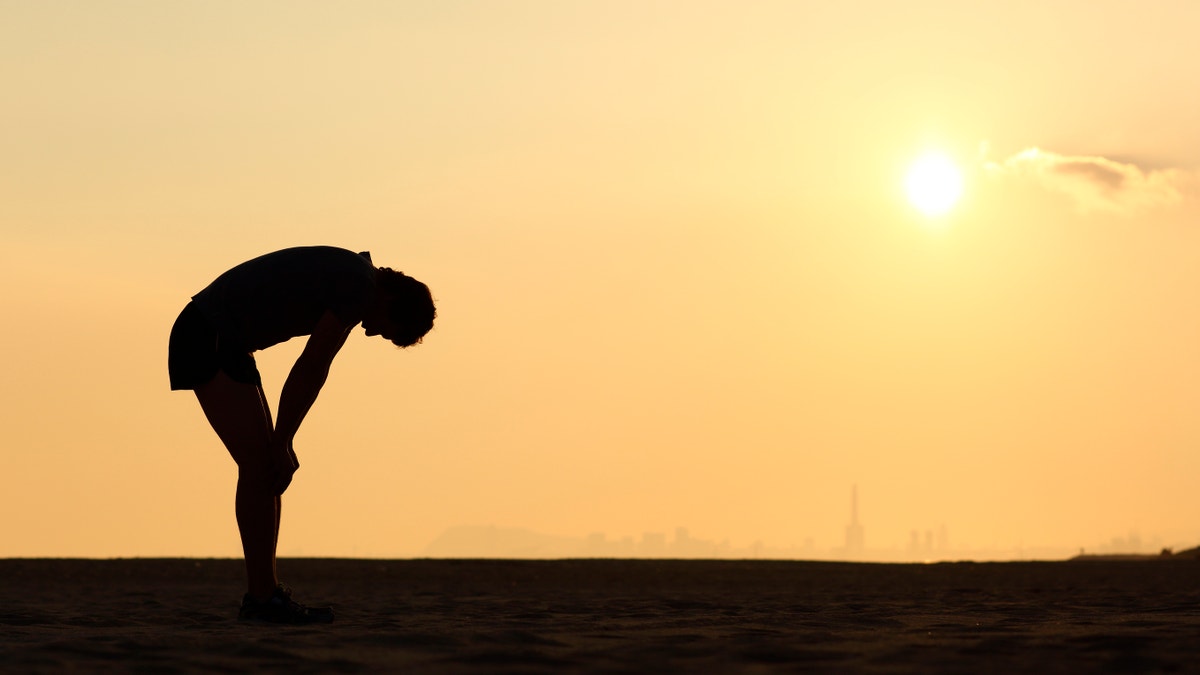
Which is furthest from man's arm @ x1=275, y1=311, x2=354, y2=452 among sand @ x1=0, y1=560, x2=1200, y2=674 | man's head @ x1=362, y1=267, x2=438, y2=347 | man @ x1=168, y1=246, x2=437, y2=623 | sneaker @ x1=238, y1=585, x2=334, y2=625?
sand @ x1=0, y1=560, x2=1200, y2=674

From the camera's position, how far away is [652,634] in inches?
198

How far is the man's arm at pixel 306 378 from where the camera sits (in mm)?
5879

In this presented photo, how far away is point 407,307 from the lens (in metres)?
5.96

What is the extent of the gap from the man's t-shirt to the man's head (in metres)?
0.07

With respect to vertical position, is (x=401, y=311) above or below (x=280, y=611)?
above

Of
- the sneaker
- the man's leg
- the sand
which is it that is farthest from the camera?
the man's leg

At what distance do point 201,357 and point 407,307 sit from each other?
2.82 feet

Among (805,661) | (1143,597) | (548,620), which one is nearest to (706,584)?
(1143,597)

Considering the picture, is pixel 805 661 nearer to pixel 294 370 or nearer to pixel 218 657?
pixel 218 657

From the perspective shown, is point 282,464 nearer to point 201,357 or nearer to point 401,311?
point 201,357

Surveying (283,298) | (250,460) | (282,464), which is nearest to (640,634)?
(282,464)

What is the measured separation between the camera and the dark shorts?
5.88m

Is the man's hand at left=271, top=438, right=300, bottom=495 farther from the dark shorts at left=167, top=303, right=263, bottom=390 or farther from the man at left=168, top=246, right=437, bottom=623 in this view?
the dark shorts at left=167, top=303, right=263, bottom=390

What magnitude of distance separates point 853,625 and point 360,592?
19.8 feet
